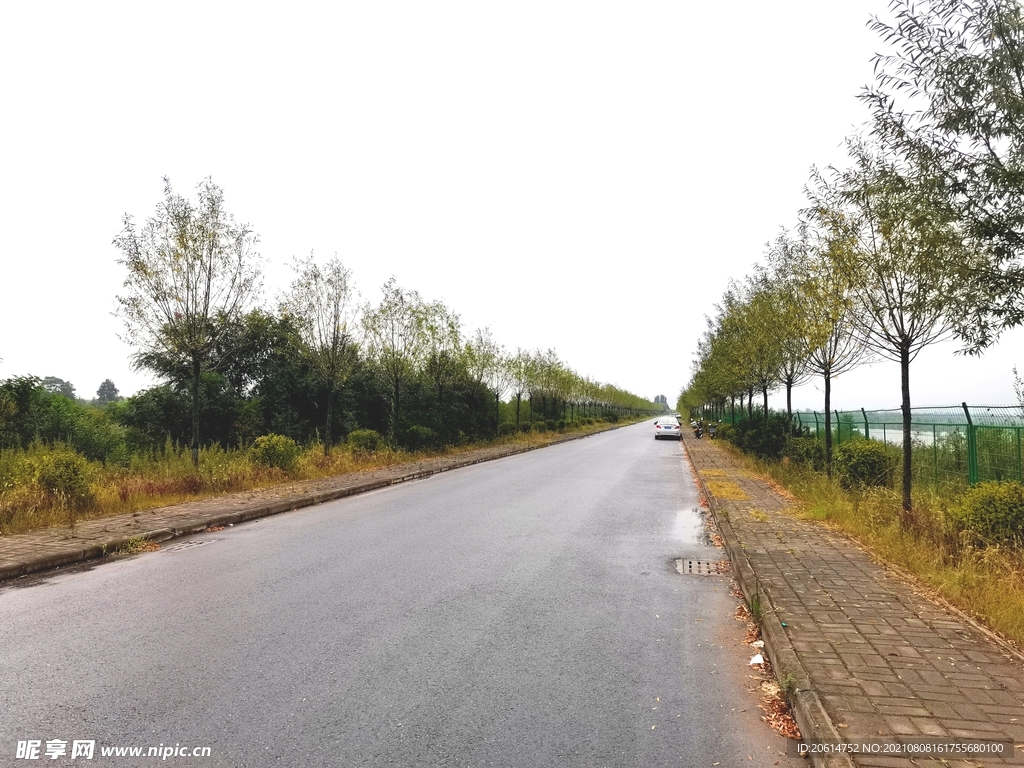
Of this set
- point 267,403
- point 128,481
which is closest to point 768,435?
point 128,481

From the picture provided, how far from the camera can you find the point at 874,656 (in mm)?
4273

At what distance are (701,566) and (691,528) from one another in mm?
2764

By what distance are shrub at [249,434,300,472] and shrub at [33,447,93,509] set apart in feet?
17.9

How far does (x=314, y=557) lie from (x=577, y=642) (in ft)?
13.5

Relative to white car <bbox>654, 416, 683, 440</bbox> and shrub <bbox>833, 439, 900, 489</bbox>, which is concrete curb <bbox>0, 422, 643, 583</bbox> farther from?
white car <bbox>654, 416, 683, 440</bbox>

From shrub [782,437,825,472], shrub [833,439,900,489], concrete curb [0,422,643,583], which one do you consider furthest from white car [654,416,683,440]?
shrub [833,439,900,489]

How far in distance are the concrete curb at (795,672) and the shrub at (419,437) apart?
19.6 m

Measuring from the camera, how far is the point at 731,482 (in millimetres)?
15961

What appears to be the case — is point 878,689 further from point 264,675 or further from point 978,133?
point 978,133

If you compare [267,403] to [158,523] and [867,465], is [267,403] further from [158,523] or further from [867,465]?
[867,465]

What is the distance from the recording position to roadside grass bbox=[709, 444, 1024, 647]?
5273mm

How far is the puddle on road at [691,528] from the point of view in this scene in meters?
9.29

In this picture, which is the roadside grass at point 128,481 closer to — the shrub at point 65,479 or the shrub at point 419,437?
the shrub at point 65,479

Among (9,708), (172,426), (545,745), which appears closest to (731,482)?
(545,745)
